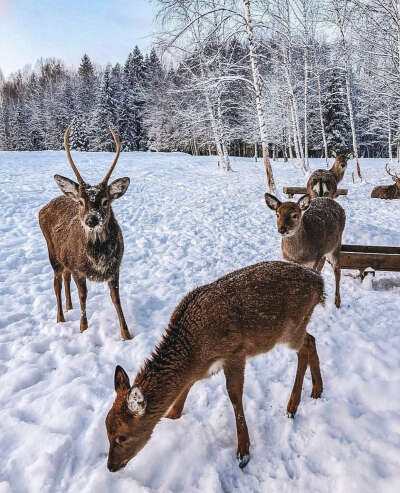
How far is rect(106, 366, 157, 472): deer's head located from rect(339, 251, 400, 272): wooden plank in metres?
4.82

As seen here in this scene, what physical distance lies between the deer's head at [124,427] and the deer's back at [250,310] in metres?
0.59

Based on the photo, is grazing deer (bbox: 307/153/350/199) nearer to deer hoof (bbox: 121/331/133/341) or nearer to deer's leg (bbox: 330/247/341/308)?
deer's leg (bbox: 330/247/341/308)

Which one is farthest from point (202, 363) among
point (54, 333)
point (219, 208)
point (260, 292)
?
point (219, 208)

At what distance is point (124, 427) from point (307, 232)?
13.8 ft

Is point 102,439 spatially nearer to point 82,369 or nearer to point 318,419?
point 82,369

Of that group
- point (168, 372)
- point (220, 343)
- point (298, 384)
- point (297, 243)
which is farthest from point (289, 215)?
point (168, 372)

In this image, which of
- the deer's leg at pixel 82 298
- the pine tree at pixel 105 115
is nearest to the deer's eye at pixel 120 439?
the deer's leg at pixel 82 298

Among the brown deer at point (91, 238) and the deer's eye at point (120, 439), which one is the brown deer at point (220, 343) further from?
the brown deer at point (91, 238)

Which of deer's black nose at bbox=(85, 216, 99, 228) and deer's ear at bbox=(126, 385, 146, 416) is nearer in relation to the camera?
deer's ear at bbox=(126, 385, 146, 416)

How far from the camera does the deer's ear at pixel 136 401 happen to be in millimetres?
2176

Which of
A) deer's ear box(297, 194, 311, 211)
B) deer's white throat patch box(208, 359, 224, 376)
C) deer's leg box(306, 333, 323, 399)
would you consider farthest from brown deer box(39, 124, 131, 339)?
deer's ear box(297, 194, 311, 211)

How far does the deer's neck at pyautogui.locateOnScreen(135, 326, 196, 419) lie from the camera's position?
7.95ft

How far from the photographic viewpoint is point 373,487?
2375 millimetres

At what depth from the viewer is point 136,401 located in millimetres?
2209
